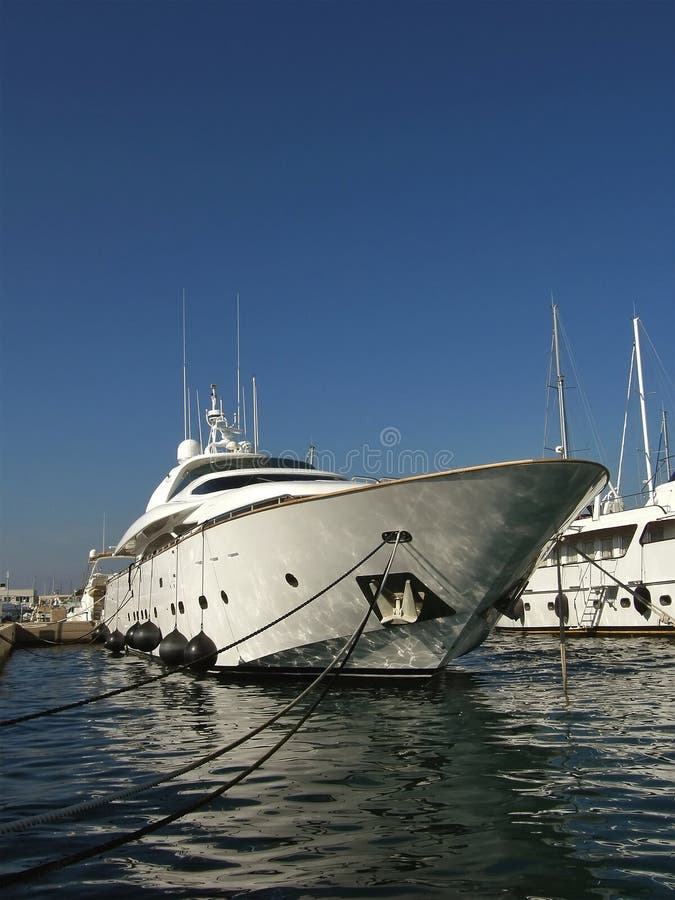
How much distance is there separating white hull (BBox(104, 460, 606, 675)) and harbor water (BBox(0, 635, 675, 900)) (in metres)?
0.85

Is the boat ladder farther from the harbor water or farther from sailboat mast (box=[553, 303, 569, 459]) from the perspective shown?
the harbor water

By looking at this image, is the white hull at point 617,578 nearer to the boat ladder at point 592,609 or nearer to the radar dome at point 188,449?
the boat ladder at point 592,609

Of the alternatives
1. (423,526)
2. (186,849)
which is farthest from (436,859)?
(423,526)

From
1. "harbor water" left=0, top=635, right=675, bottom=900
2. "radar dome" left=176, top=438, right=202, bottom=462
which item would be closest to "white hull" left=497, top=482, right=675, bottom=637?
"radar dome" left=176, top=438, right=202, bottom=462

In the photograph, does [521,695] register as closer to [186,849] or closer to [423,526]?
[423,526]

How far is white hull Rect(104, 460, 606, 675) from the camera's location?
11047mm

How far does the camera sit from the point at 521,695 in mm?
12242

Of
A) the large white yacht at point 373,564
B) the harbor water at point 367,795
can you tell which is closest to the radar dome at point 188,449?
the large white yacht at point 373,564

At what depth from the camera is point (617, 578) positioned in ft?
96.0

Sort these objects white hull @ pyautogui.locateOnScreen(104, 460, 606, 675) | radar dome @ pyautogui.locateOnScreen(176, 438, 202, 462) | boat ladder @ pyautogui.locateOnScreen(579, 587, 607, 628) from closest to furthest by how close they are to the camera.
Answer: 1. white hull @ pyautogui.locateOnScreen(104, 460, 606, 675)
2. radar dome @ pyautogui.locateOnScreen(176, 438, 202, 462)
3. boat ladder @ pyautogui.locateOnScreen(579, 587, 607, 628)

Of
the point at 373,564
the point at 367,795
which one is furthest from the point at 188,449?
the point at 367,795

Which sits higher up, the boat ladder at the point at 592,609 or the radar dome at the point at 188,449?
the radar dome at the point at 188,449

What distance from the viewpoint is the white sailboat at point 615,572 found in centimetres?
2705

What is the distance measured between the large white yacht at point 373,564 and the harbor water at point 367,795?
2.85 feet
